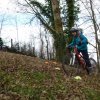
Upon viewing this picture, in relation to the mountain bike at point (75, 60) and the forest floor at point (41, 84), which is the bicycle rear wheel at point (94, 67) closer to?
the mountain bike at point (75, 60)

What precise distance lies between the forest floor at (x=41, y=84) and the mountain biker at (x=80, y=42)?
0.96 m

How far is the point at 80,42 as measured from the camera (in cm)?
1697

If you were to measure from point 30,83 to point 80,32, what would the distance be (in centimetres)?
467

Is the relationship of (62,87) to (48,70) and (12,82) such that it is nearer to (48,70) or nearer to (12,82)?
(12,82)

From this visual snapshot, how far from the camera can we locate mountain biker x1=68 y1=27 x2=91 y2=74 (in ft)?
55.2

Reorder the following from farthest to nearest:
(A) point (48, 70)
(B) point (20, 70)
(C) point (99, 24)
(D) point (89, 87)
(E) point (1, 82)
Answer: (C) point (99, 24), (A) point (48, 70), (B) point (20, 70), (D) point (89, 87), (E) point (1, 82)

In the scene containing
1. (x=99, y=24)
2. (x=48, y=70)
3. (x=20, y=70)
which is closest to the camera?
(x=20, y=70)

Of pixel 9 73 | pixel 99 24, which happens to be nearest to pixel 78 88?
pixel 9 73

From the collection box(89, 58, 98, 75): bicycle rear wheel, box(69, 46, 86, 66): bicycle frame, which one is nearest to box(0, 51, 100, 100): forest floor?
box(69, 46, 86, 66): bicycle frame

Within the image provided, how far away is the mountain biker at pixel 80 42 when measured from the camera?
55.2ft

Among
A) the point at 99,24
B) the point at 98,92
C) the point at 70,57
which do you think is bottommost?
the point at 98,92

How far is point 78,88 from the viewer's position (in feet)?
42.8

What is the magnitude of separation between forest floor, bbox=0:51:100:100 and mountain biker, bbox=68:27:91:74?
956mm

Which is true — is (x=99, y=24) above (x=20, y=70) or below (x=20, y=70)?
above
